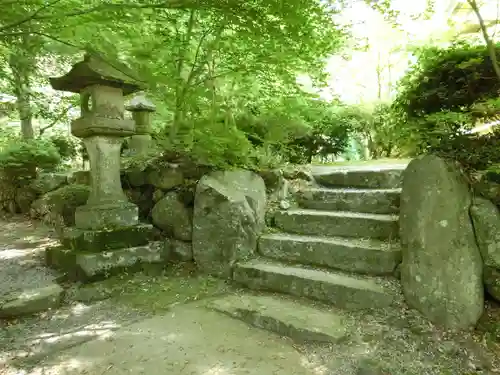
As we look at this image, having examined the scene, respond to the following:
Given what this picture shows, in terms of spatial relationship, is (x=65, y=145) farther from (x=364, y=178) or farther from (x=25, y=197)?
(x=364, y=178)

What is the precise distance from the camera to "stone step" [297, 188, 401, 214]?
3.70 metres

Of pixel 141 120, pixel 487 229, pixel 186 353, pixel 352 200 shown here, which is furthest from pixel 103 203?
pixel 487 229

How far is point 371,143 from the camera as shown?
317 inches

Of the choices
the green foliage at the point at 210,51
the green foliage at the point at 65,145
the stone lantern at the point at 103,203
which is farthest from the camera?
the green foliage at the point at 65,145

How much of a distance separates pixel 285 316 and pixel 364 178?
224 centimetres

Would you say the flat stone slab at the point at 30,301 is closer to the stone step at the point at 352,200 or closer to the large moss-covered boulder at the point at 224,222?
the large moss-covered boulder at the point at 224,222

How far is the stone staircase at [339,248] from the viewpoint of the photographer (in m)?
2.98

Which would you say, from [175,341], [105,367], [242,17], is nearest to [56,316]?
[105,367]

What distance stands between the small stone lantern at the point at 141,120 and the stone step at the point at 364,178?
3.67 metres

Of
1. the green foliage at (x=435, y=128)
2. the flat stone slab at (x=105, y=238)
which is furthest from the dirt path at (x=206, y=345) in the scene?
the green foliage at (x=435, y=128)

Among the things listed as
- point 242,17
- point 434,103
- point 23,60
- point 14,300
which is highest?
point 23,60

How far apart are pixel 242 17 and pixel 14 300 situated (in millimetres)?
3261

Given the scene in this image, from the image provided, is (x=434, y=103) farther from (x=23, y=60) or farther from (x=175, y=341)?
(x=23, y=60)

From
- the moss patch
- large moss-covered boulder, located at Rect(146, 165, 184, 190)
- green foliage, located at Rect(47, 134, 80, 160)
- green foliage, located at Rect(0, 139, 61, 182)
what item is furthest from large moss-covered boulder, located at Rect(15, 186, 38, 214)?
the moss patch
